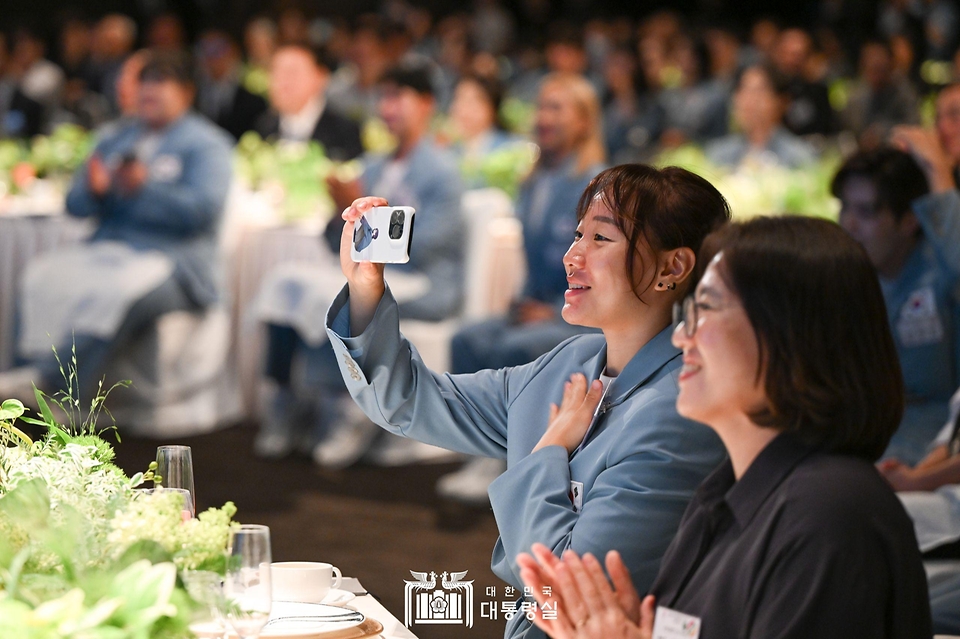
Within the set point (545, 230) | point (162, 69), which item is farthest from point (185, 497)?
point (162, 69)

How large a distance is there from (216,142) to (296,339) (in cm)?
101

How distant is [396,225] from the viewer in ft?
5.48

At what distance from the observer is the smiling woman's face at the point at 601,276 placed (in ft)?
5.60

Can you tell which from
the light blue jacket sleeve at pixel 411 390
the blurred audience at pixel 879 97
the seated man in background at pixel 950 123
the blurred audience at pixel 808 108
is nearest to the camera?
the light blue jacket sleeve at pixel 411 390

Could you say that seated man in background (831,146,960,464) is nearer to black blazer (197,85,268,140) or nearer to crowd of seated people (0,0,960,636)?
crowd of seated people (0,0,960,636)

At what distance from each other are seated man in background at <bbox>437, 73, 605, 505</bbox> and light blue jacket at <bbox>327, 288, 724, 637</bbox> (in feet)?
8.37

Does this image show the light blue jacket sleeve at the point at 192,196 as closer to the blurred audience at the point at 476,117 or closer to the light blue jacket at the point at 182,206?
the light blue jacket at the point at 182,206

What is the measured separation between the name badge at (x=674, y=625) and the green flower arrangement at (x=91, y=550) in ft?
1.52

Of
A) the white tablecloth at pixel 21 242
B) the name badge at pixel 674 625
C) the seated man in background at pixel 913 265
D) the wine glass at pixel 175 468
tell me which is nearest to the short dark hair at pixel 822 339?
the name badge at pixel 674 625

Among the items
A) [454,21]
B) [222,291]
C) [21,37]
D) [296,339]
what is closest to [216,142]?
[222,291]

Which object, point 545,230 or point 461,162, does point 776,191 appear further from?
point 461,162

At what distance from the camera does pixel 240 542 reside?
1231mm

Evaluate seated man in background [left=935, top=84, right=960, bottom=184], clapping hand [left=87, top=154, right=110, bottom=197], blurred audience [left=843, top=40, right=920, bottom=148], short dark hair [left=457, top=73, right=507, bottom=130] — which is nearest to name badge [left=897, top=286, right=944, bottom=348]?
seated man in background [left=935, top=84, right=960, bottom=184]

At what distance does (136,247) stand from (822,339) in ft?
14.9
